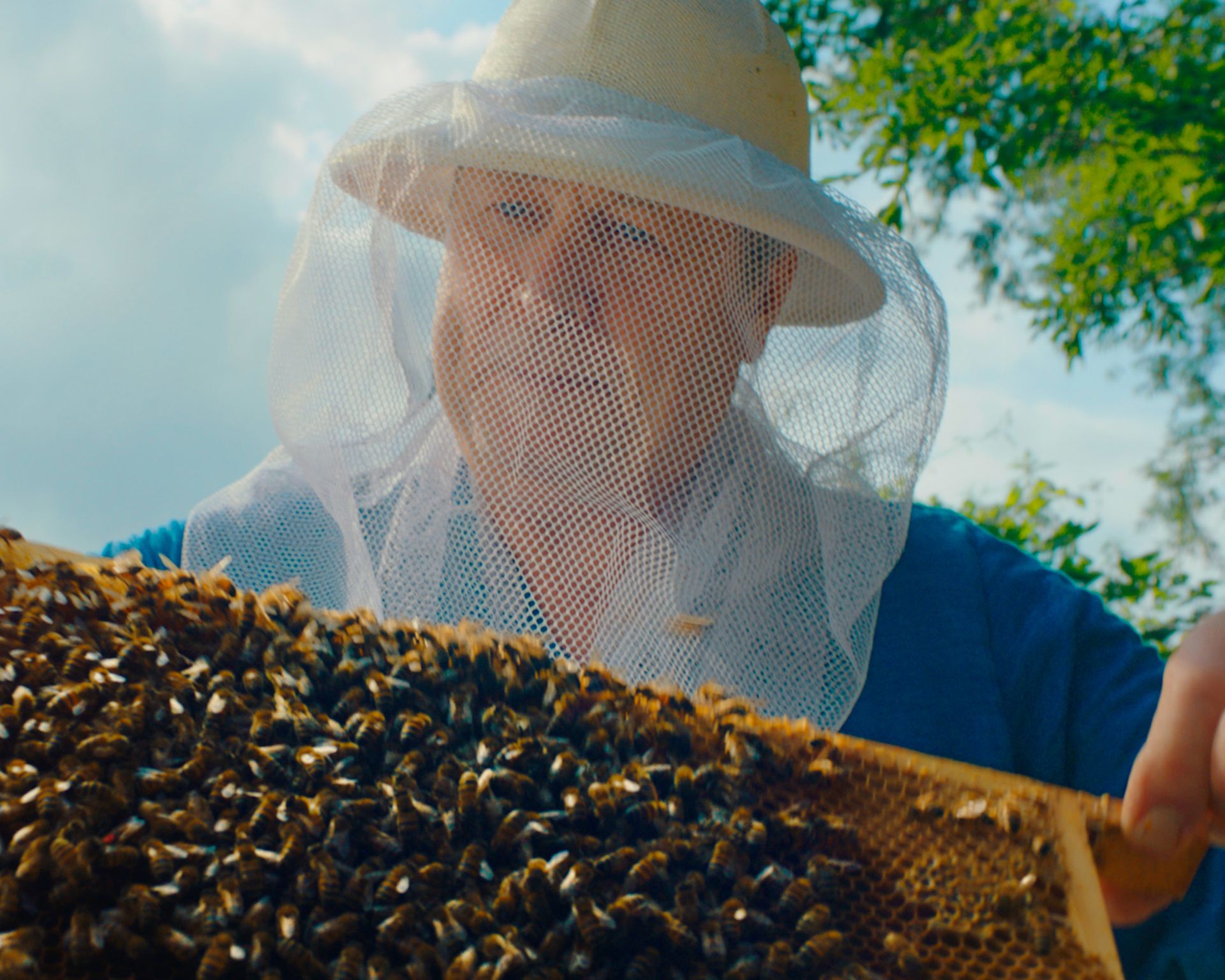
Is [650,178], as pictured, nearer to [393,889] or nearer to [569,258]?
[569,258]

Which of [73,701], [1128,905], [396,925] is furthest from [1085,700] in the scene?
[73,701]

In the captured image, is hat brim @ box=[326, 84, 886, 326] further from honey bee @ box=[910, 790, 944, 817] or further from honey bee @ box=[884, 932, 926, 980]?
honey bee @ box=[884, 932, 926, 980]

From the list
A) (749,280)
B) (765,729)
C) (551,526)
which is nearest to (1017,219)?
(749,280)

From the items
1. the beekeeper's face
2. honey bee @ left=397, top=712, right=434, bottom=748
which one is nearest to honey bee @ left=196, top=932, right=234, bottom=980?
honey bee @ left=397, top=712, right=434, bottom=748

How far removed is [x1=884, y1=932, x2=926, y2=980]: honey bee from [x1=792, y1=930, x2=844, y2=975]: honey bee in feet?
0.25

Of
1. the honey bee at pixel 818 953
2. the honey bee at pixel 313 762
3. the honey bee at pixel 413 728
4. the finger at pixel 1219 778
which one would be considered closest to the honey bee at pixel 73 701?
the honey bee at pixel 313 762

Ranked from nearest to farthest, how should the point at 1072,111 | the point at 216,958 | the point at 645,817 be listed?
the point at 216,958 → the point at 645,817 → the point at 1072,111

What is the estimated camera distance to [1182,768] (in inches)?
51.6

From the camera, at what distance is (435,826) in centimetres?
110

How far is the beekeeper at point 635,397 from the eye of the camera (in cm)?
190

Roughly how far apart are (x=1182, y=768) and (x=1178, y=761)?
0.04ft

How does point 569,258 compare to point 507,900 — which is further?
point 569,258

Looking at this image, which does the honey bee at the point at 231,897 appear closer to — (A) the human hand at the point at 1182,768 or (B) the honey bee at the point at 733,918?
(B) the honey bee at the point at 733,918

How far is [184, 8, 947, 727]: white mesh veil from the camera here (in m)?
1.89
